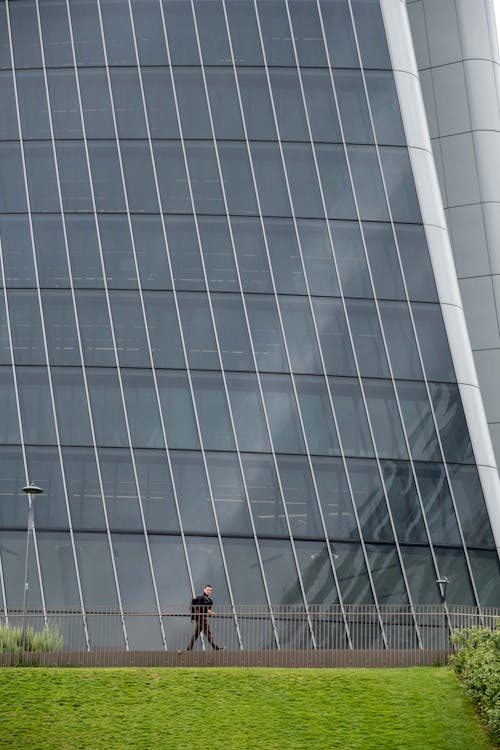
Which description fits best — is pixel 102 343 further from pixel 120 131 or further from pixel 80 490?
pixel 120 131

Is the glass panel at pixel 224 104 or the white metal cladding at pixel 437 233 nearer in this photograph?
the white metal cladding at pixel 437 233

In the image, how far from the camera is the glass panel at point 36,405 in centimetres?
4256

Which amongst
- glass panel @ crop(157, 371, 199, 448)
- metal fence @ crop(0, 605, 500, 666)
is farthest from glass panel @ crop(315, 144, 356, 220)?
metal fence @ crop(0, 605, 500, 666)

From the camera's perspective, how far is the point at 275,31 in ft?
156

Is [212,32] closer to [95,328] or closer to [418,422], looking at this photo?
[95,328]

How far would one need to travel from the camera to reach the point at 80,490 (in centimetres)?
4194

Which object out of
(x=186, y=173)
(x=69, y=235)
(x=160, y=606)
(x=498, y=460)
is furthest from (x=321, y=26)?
(x=160, y=606)

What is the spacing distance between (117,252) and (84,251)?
1142 millimetres

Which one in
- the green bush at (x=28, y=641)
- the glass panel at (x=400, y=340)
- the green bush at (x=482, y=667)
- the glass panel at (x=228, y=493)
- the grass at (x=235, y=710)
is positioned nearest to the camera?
the grass at (x=235, y=710)

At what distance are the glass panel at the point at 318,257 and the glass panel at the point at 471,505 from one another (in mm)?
7235

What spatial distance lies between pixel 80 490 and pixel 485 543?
12811 millimetres

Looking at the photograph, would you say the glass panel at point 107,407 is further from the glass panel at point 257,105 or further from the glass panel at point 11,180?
the glass panel at point 257,105

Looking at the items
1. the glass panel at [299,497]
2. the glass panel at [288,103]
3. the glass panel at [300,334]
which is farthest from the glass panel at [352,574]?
the glass panel at [288,103]

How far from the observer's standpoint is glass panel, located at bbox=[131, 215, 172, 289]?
146 ft
